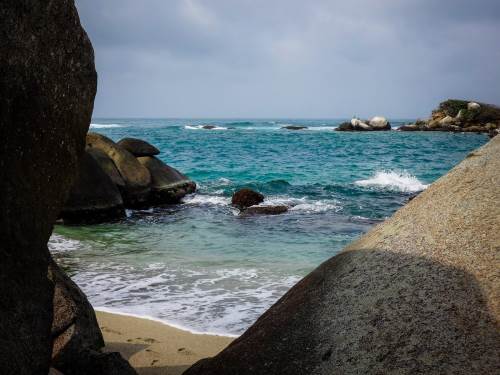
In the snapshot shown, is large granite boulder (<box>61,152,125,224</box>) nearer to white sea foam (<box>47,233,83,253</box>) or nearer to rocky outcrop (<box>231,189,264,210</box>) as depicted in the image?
white sea foam (<box>47,233,83,253</box>)

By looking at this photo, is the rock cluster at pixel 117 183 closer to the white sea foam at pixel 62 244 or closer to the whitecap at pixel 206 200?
the whitecap at pixel 206 200

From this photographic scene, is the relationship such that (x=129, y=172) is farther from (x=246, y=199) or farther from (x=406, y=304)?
(x=406, y=304)

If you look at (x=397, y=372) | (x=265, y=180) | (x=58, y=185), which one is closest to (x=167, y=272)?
(x=58, y=185)

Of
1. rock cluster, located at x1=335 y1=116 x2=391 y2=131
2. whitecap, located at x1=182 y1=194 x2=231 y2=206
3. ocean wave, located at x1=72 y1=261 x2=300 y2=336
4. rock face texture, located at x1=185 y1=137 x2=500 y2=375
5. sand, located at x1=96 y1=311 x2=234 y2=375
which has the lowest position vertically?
ocean wave, located at x1=72 y1=261 x2=300 y2=336

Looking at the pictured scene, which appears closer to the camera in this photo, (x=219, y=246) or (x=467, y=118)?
(x=219, y=246)

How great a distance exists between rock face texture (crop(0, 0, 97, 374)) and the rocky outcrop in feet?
37.5

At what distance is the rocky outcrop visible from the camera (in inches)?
553

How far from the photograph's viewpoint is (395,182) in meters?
19.7

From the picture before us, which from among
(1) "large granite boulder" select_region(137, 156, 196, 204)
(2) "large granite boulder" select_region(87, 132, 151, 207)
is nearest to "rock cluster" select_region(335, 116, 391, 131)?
(1) "large granite boulder" select_region(137, 156, 196, 204)

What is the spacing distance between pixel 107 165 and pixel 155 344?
9.38 metres

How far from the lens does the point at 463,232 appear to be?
102 inches

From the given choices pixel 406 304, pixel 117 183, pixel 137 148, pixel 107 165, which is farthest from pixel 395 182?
pixel 406 304

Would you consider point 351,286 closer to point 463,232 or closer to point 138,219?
point 463,232

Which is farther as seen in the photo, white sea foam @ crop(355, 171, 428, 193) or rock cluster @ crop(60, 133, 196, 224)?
white sea foam @ crop(355, 171, 428, 193)
